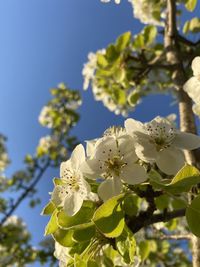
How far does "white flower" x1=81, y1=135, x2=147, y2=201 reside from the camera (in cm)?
99

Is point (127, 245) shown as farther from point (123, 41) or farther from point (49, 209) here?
point (123, 41)

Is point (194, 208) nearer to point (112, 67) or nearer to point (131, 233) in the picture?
point (131, 233)

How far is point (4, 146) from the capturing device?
6.47 m

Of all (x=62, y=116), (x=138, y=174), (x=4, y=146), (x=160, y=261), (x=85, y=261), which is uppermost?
(x=4, y=146)

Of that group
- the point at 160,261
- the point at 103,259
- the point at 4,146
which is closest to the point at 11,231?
the point at 4,146

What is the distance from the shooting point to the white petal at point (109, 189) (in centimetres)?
98

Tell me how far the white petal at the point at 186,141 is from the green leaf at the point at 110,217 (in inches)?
9.0

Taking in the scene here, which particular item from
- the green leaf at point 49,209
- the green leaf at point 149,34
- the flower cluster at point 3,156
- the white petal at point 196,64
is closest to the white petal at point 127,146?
the green leaf at point 49,209

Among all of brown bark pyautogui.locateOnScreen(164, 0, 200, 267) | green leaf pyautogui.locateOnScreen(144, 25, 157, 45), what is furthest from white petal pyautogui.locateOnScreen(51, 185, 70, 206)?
green leaf pyautogui.locateOnScreen(144, 25, 157, 45)

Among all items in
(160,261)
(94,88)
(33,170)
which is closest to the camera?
(94,88)

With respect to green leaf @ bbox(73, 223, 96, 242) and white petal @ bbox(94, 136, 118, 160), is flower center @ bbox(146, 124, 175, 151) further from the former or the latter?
green leaf @ bbox(73, 223, 96, 242)

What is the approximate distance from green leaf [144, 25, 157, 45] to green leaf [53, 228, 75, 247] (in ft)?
7.04

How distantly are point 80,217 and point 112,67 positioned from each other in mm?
1924

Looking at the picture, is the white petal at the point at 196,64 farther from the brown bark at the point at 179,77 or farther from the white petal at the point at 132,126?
the brown bark at the point at 179,77
